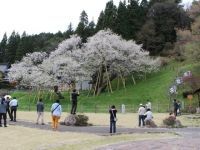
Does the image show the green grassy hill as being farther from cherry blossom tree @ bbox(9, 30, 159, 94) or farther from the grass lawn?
the grass lawn

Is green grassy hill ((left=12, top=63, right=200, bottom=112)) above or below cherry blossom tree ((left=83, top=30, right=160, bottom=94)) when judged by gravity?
below

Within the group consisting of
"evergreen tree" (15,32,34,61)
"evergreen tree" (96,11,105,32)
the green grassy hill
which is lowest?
the green grassy hill

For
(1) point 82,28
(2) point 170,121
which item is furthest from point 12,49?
(2) point 170,121

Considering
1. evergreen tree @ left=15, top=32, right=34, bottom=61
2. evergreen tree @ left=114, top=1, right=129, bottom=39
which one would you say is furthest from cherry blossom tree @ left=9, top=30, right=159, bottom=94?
evergreen tree @ left=15, top=32, right=34, bottom=61

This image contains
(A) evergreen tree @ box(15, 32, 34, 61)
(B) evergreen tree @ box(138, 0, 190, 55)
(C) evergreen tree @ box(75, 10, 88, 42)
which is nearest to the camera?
(B) evergreen tree @ box(138, 0, 190, 55)

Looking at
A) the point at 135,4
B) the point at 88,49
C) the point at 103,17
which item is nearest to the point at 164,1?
the point at 135,4

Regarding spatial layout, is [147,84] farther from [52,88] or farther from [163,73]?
[52,88]

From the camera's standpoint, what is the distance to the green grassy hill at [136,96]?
52.2 meters

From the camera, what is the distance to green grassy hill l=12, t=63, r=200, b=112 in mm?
52250

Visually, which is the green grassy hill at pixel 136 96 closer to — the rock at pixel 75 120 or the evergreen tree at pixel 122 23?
the evergreen tree at pixel 122 23

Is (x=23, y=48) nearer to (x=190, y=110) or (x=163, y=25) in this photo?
(x=163, y=25)

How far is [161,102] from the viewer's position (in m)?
54.3

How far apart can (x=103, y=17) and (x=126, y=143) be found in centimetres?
6029

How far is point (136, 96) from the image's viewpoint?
58531mm
